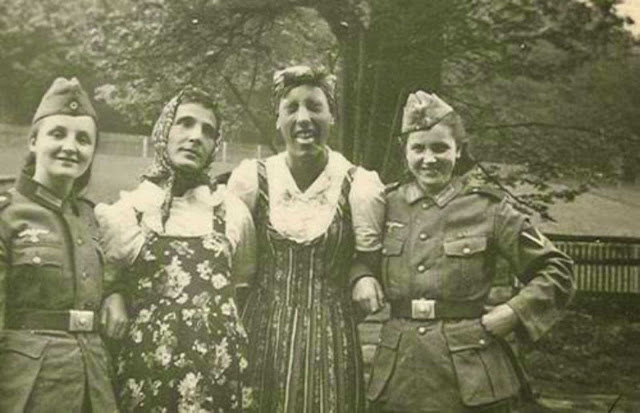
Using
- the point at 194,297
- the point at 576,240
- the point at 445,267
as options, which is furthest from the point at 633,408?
the point at 194,297

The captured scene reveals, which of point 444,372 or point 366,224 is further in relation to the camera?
point 366,224

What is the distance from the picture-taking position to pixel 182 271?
3.79m

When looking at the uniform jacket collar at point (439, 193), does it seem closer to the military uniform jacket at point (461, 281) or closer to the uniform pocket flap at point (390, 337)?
the military uniform jacket at point (461, 281)

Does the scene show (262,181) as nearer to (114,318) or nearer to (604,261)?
(114,318)

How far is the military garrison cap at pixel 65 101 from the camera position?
3.94 metres

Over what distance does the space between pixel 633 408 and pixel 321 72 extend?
Answer: 80.7 inches

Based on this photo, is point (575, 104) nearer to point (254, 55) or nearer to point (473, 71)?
point (473, 71)

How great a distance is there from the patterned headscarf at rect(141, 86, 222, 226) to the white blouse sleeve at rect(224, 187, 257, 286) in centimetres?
16

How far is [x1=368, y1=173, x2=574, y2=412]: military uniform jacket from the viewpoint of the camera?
12.5 feet

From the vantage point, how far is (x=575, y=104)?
419 cm

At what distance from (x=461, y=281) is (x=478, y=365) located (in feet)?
1.16

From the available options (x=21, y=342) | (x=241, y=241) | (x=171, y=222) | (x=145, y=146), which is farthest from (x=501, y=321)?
(x=21, y=342)

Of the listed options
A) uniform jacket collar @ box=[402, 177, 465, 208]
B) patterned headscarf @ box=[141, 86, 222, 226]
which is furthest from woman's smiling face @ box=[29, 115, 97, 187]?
uniform jacket collar @ box=[402, 177, 465, 208]

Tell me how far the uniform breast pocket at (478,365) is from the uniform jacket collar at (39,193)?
5.60ft
